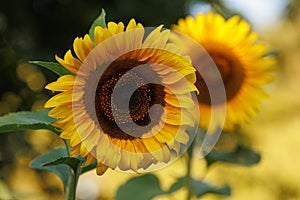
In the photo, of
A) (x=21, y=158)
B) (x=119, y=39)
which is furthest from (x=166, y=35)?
(x=21, y=158)

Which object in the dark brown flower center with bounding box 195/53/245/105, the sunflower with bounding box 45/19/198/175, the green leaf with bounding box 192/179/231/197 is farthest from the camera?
the green leaf with bounding box 192/179/231/197


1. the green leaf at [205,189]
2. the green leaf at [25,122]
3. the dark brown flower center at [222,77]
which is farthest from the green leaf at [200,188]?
the green leaf at [25,122]

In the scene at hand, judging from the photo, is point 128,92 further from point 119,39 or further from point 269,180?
point 269,180

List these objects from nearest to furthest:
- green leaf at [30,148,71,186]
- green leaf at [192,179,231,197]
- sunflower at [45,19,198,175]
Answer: sunflower at [45,19,198,175] < green leaf at [30,148,71,186] < green leaf at [192,179,231,197]

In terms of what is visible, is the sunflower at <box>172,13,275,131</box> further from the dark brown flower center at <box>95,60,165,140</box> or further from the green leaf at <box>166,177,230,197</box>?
the dark brown flower center at <box>95,60,165,140</box>

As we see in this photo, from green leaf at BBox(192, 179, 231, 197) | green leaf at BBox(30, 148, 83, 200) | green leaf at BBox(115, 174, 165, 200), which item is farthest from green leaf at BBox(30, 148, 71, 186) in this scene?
green leaf at BBox(192, 179, 231, 197)

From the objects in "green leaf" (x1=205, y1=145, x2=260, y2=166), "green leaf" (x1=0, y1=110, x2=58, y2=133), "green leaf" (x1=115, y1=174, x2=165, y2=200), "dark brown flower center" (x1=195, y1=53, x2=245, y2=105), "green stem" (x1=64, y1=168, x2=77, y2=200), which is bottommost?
"green stem" (x1=64, y1=168, x2=77, y2=200)

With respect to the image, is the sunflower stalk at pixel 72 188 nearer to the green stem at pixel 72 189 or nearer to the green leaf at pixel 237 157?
the green stem at pixel 72 189
